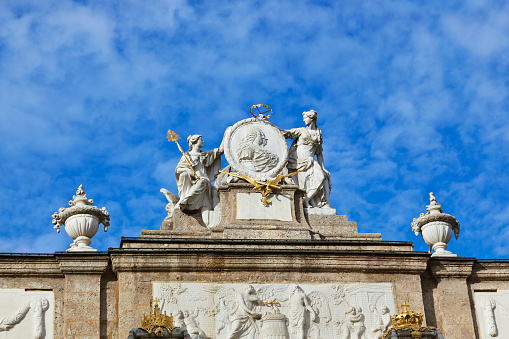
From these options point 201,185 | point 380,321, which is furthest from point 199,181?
point 380,321

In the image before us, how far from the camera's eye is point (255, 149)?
110 feet

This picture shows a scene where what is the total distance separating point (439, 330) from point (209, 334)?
5.42 m

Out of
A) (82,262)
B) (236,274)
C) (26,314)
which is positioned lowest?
(26,314)

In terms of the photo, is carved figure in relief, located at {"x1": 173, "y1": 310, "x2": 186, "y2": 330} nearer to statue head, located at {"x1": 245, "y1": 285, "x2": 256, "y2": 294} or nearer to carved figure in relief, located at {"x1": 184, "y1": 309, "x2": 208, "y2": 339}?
carved figure in relief, located at {"x1": 184, "y1": 309, "x2": 208, "y2": 339}

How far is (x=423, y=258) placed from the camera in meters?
31.3

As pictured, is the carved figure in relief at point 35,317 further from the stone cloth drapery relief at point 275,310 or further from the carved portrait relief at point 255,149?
the carved portrait relief at point 255,149

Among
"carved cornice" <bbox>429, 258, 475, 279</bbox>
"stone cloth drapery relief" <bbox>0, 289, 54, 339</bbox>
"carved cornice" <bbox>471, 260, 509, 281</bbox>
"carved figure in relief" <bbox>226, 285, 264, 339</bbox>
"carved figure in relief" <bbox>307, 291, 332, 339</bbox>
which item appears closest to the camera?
"stone cloth drapery relief" <bbox>0, 289, 54, 339</bbox>

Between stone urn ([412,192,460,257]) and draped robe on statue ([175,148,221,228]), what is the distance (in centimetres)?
529

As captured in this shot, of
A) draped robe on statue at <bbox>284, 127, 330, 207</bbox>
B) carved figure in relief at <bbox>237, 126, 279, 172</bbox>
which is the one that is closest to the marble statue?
draped robe on statue at <bbox>284, 127, 330, 207</bbox>

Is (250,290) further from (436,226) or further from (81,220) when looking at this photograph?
(436,226)

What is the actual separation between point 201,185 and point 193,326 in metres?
4.40

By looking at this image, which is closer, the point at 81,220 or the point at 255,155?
the point at 81,220

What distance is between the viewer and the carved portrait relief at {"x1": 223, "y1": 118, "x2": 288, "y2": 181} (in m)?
33.2

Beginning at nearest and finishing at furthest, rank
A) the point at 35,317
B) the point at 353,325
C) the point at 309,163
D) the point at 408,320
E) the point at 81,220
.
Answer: the point at 408,320 → the point at 35,317 → the point at 353,325 → the point at 81,220 → the point at 309,163
